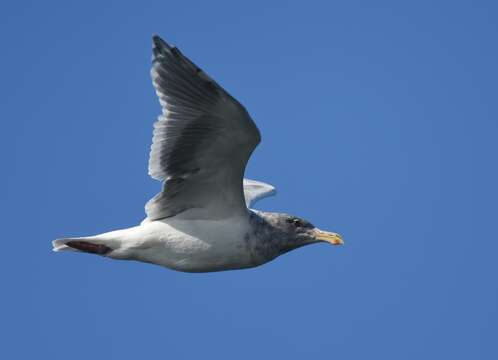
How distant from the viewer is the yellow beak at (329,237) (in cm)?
1297

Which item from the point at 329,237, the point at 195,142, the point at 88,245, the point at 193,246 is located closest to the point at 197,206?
the point at 193,246

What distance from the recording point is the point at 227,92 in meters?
11.1

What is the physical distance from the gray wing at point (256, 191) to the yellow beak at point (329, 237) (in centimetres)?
188

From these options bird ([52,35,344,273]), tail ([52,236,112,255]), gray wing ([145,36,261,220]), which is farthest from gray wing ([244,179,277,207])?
tail ([52,236,112,255])

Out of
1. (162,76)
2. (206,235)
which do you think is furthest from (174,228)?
(162,76)

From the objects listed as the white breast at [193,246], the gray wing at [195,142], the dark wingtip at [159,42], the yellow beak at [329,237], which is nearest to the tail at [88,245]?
the white breast at [193,246]

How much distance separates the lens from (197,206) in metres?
12.5

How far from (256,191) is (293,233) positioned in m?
2.47

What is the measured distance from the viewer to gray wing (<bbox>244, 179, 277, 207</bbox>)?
14.9 meters

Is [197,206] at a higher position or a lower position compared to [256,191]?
lower

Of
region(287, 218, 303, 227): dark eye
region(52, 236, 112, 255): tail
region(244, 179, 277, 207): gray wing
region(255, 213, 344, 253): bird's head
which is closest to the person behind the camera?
region(52, 236, 112, 255): tail

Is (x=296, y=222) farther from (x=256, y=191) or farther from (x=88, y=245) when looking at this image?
(x=88, y=245)

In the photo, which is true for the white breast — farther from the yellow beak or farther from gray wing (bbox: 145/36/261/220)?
the yellow beak

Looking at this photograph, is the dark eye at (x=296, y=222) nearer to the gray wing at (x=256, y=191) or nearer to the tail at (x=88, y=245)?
the gray wing at (x=256, y=191)
